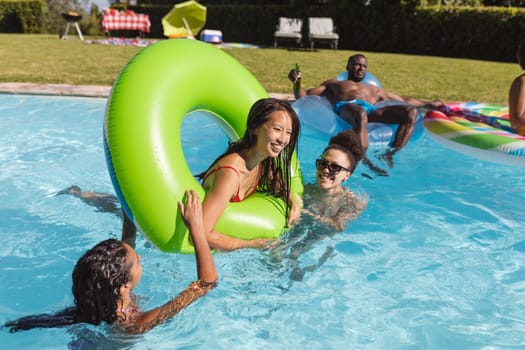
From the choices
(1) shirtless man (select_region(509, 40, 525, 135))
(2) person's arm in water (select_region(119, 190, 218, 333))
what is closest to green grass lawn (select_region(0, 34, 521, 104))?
(1) shirtless man (select_region(509, 40, 525, 135))

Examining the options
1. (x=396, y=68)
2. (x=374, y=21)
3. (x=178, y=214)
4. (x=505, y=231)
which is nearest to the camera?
(x=178, y=214)

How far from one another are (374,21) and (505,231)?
15.2 meters

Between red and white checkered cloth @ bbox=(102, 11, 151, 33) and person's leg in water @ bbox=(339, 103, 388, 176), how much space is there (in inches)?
616

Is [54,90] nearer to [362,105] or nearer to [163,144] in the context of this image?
[362,105]

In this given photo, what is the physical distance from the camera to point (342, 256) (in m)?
3.57

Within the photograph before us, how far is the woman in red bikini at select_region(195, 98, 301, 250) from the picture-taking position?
2.71 m

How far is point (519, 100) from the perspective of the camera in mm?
4367

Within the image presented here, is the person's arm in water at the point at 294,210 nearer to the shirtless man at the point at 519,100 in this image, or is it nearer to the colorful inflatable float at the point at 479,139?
the colorful inflatable float at the point at 479,139

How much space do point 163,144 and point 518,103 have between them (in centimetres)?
320

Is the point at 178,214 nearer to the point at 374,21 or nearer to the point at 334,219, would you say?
the point at 334,219

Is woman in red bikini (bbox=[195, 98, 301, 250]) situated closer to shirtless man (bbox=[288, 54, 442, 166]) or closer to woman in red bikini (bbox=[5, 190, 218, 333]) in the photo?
woman in red bikini (bbox=[5, 190, 218, 333])

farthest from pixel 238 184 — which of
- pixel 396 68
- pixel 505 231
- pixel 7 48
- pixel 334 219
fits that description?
pixel 7 48

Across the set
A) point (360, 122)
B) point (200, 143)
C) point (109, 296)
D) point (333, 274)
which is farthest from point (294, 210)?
point (200, 143)

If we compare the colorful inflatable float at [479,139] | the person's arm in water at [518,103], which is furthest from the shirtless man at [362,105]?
the person's arm in water at [518,103]
